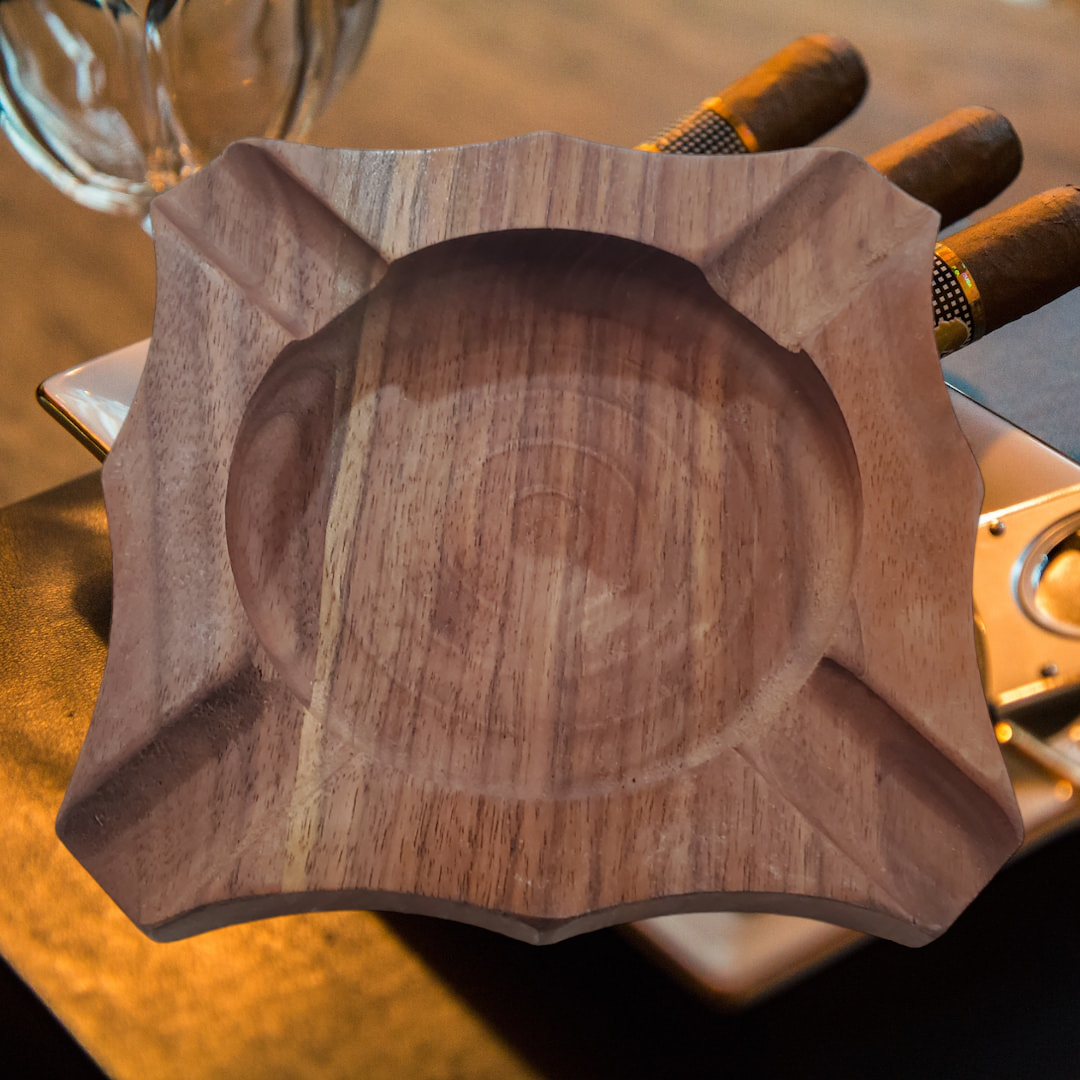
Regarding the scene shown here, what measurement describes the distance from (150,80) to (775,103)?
0.34 m

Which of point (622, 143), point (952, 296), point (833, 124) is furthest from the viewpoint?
point (622, 143)

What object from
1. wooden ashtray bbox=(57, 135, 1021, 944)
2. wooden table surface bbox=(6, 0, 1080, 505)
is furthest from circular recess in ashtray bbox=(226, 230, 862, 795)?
wooden table surface bbox=(6, 0, 1080, 505)

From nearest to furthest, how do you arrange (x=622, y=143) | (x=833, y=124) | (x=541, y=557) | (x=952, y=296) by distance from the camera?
(x=541, y=557), (x=952, y=296), (x=833, y=124), (x=622, y=143)

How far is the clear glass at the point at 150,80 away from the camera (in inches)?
21.0

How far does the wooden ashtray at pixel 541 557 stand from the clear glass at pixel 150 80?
21 centimetres

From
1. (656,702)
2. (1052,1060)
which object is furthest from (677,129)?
(1052,1060)

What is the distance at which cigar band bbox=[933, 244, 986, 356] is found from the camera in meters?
0.51

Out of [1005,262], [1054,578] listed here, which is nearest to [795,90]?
[1005,262]

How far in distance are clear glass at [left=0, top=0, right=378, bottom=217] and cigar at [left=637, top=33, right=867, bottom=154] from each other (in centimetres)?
21

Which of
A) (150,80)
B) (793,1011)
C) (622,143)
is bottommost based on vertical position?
(793,1011)

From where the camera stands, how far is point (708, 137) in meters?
0.60

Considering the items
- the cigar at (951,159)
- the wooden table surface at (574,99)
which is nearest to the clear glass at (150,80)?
the wooden table surface at (574,99)

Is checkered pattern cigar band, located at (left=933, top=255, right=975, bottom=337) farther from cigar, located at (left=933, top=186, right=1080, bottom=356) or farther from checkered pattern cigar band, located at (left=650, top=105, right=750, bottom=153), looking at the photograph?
checkered pattern cigar band, located at (left=650, top=105, right=750, bottom=153)

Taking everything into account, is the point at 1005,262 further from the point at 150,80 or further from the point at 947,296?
the point at 150,80
